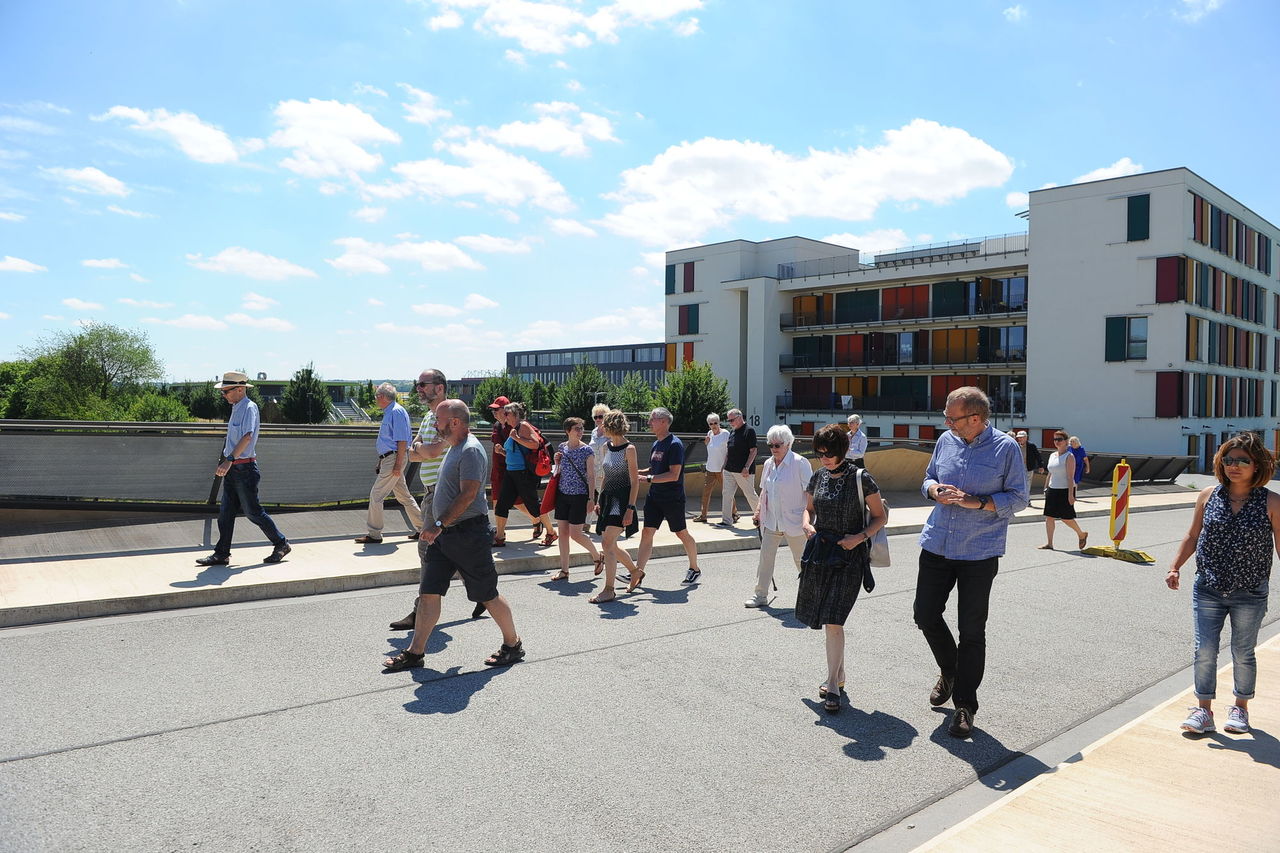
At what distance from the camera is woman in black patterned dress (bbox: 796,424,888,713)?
5230mm

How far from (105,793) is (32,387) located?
296 ft

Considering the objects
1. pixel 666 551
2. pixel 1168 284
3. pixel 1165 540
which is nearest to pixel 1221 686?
pixel 666 551

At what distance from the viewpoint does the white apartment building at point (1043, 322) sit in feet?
135

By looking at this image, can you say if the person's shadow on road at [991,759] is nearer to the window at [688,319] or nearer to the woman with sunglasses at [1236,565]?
the woman with sunglasses at [1236,565]

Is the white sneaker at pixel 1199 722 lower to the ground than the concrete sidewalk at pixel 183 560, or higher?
lower

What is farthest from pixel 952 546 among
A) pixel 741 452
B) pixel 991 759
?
pixel 741 452

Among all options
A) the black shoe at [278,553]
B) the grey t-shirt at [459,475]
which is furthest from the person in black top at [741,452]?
the grey t-shirt at [459,475]

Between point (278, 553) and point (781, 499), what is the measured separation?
526 cm

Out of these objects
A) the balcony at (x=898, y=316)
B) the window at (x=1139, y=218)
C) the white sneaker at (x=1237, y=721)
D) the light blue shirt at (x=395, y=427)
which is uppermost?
the window at (x=1139, y=218)

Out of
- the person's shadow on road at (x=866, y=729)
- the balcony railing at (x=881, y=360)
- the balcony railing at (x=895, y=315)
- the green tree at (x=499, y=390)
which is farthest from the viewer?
the green tree at (x=499, y=390)

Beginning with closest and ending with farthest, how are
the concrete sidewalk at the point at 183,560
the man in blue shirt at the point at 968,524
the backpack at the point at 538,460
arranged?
1. the man in blue shirt at the point at 968,524
2. the concrete sidewalk at the point at 183,560
3. the backpack at the point at 538,460

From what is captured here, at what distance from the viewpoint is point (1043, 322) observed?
44844 mm

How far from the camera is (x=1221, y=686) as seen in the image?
584 cm

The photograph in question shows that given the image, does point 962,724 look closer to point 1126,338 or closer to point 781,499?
point 781,499
